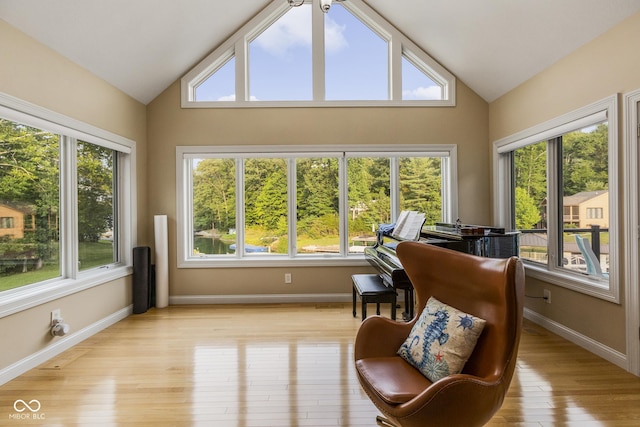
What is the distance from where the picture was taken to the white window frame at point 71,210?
274 cm

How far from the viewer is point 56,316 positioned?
3.11 meters

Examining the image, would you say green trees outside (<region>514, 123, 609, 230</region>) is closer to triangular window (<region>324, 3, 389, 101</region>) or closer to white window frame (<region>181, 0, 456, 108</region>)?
white window frame (<region>181, 0, 456, 108</region>)

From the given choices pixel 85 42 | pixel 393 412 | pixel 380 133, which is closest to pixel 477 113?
pixel 380 133

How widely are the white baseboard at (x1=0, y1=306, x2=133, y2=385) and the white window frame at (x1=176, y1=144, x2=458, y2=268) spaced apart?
102cm

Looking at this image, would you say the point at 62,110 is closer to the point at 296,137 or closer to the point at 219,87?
the point at 219,87

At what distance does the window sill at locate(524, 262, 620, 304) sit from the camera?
2833 millimetres

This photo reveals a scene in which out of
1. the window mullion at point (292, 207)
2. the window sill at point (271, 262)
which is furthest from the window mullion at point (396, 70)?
the window sill at point (271, 262)

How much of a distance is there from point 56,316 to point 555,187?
4950mm

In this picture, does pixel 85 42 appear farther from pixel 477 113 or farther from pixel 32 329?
pixel 477 113

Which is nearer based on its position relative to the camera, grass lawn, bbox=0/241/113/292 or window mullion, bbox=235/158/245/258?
grass lawn, bbox=0/241/113/292

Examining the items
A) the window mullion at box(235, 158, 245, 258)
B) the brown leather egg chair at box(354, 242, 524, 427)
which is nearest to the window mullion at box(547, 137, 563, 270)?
the brown leather egg chair at box(354, 242, 524, 427)

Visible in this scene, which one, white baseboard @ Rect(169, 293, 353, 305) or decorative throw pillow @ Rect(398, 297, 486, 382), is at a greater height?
decorative throw pillow @ Rect(398, 297, 486, 382)

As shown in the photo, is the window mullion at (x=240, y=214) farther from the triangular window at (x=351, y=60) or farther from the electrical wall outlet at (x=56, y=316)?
the electrical wall outlet at (x=56, y=316)

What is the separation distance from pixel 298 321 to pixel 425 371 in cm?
223
